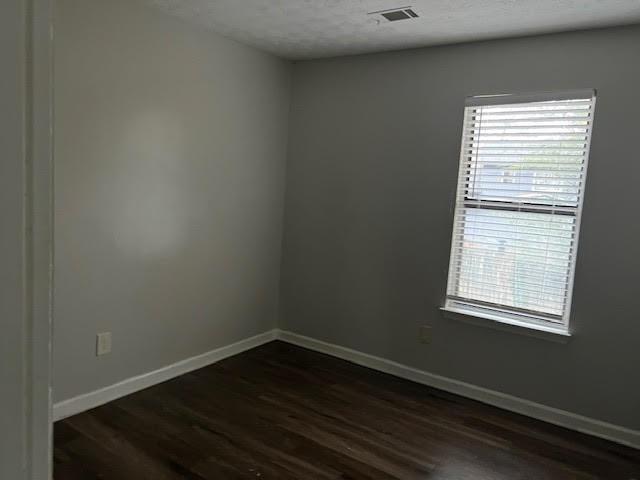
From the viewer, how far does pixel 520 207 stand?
3029 mm

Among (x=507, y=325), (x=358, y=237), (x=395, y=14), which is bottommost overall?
(x=507, y=325)

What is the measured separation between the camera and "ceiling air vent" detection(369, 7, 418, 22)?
104 inches

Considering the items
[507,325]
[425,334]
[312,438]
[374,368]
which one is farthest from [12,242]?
[374,368]

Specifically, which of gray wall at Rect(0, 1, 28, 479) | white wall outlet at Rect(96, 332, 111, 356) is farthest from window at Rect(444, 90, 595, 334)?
gray wall at Rect(0, 1, 28, 479)

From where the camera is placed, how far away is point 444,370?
11.1 feet

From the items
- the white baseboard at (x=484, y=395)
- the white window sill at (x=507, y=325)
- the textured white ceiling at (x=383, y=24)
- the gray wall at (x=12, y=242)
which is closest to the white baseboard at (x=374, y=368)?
the white baseboard at (x=484, y=395)

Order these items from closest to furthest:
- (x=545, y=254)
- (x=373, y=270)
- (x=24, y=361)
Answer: (x=24, y=361) < (x=545, y=254) < (x=373, y=270)

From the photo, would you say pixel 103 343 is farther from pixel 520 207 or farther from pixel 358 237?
pixel 520 207

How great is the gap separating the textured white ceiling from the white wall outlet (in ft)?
6.23

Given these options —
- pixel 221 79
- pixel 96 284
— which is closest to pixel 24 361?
pixel 96 284

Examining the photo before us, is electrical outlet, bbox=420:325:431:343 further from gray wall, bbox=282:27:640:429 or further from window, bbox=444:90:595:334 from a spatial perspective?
window, bbox=444:90:595:334

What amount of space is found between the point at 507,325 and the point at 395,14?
6.38 ft

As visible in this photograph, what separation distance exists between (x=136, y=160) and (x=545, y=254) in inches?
97.6

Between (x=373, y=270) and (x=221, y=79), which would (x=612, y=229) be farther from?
(x=221, y=79)
